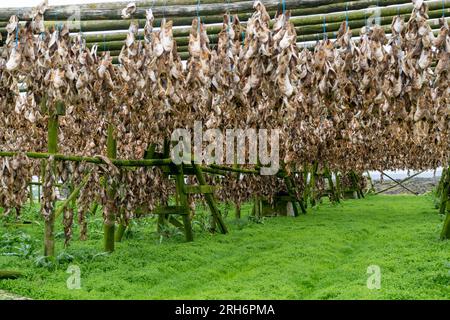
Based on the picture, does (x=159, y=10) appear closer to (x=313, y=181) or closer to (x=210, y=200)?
(x=210, y=200)

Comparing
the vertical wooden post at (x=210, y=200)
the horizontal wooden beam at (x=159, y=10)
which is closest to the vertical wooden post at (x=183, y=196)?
the vertical wooden post at (x=210, y=200)

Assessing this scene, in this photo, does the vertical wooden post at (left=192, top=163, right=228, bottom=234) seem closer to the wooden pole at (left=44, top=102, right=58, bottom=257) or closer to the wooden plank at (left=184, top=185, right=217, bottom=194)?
the wooden plank at (left=184, top=185, right=217, bottom=194)

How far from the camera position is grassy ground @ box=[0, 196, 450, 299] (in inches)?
259

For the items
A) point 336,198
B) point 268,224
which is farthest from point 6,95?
point 336,198

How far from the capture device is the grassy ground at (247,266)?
6.59m

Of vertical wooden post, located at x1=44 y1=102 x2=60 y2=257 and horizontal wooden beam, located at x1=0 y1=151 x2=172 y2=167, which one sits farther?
vertical wooden post, located at x1=44 y1=102 x2=60 y2=257

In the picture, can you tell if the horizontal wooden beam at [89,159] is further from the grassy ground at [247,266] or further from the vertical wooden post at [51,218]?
the grassy ground at [247,266]

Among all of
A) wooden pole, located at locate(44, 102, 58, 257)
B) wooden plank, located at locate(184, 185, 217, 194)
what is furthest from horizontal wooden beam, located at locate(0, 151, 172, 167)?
wooden plank, located at locate(184, 185, 217, 194)

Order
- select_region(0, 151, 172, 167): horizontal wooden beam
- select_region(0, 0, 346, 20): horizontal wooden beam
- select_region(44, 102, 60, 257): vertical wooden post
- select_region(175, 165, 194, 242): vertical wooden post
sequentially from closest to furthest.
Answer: select_region(0, 0, 346, 20): horizontal wooden beam
select_region(0, 151, 172, 167): horizontal wooden beam
select_region(44, 102, 60, 257): vertical wooden post
select_region(175, 165, 194, 242): vertical wooden post

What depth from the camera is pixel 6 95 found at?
304 inches

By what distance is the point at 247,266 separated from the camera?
8570mm

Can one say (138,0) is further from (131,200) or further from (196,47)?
(131,200)

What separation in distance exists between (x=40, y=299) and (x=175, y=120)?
142 inches

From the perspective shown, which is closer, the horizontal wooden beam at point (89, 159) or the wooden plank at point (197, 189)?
the horizontal wooden beam at point (89, 159)
